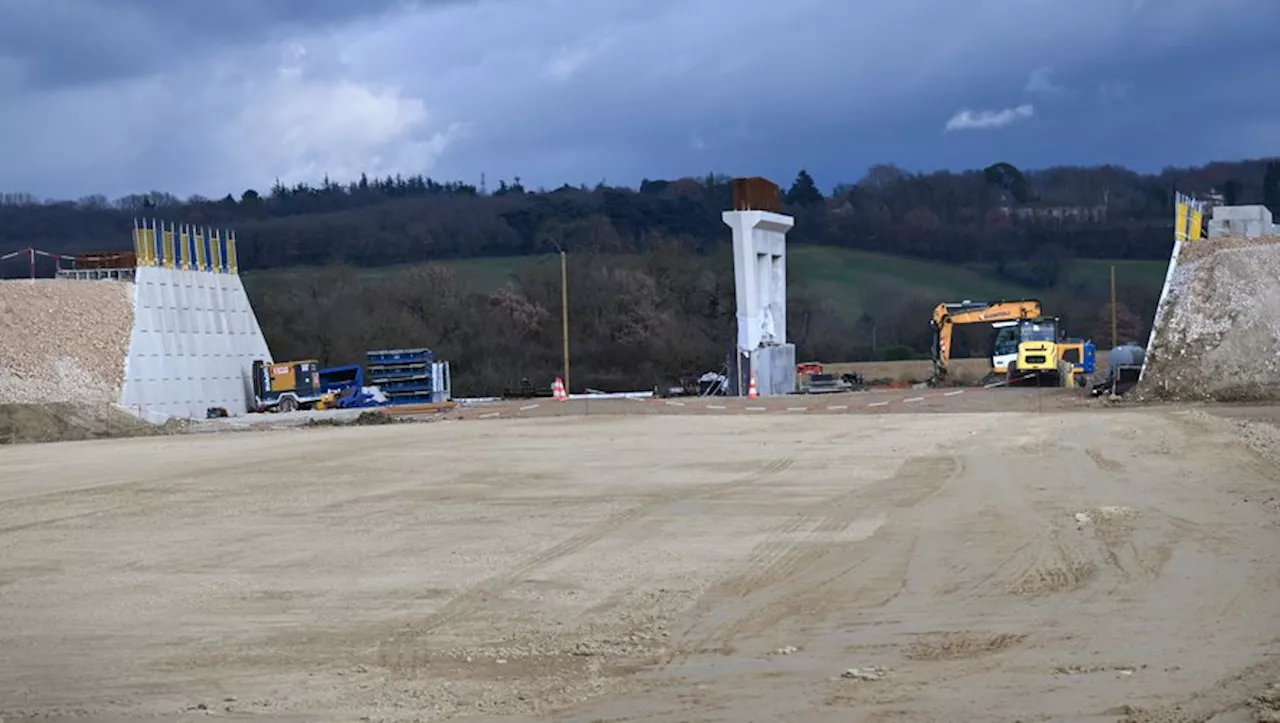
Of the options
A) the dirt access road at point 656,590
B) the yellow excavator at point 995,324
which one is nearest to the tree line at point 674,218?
the yellow excavator at point 995,324

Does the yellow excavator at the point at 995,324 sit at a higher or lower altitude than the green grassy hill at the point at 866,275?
lower

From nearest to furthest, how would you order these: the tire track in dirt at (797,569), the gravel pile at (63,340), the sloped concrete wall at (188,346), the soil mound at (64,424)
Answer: the tire track in dirt at (797,569) < the soil mound at (64,424) < the gravel pile at (63,340) < the sloped concrete wall at (188,346)

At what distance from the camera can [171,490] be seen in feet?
70.5

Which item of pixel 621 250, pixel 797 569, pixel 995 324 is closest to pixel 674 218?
pixel 621 250

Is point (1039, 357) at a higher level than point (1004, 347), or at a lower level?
lower

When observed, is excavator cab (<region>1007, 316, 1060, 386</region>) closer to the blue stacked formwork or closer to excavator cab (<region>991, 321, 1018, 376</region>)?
excavator cab (<region>991, 321, 1018, 376</region>)

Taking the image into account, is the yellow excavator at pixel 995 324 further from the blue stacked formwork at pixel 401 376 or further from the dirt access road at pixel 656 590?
the dirt access road at pixel 656 590

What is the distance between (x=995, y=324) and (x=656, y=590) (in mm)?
50006

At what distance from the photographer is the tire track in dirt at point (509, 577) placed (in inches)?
389

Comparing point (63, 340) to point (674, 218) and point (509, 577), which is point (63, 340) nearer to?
point (509, 577)

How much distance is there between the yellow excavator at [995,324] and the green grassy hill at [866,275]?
42.1 metres

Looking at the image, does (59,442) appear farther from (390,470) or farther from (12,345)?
(390,470)

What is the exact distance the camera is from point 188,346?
53.8 m

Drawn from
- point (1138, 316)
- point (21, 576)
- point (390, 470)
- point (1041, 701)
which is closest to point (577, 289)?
point (1138, 316)
